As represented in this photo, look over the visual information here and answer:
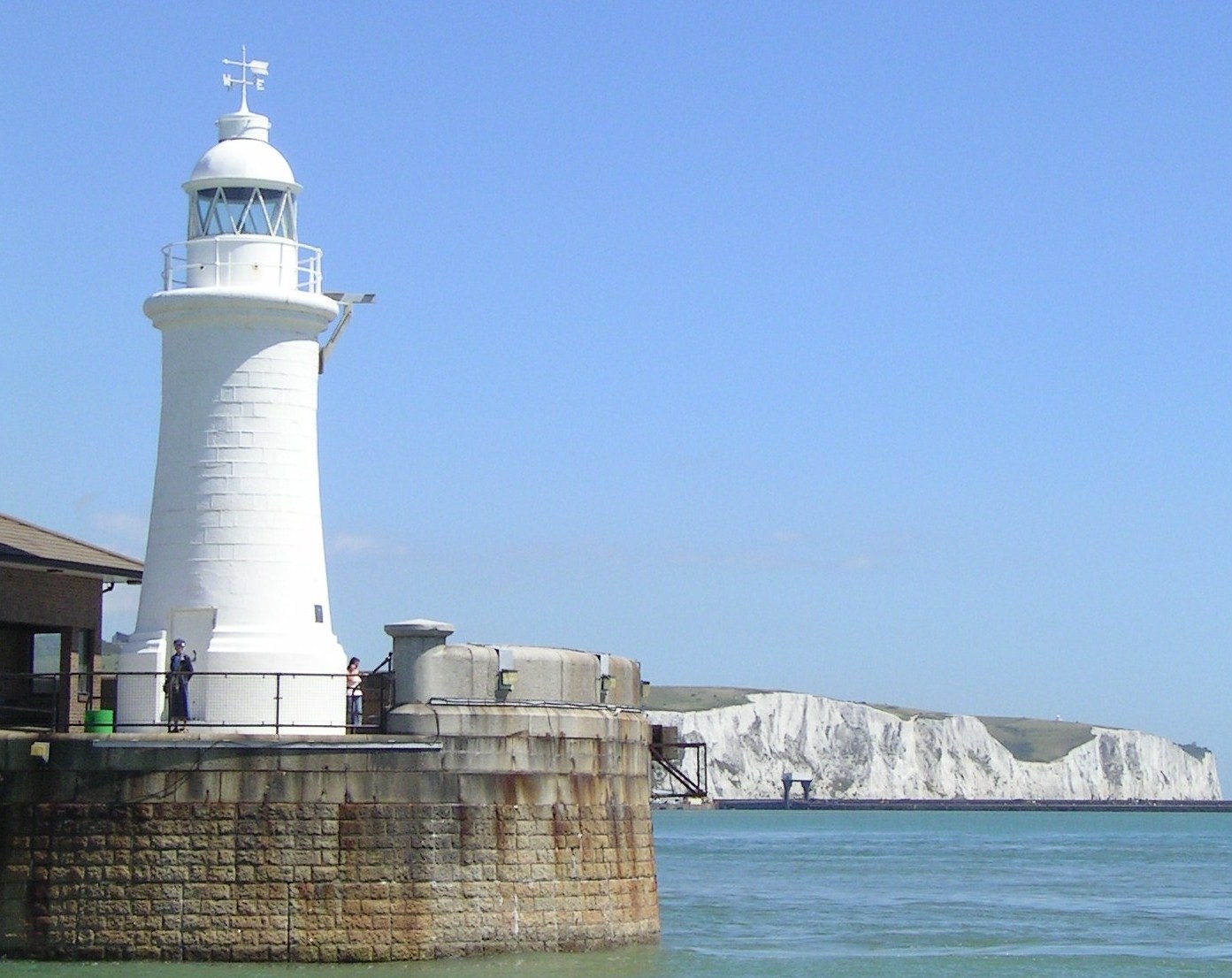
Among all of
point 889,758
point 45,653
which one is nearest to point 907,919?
point 45,653

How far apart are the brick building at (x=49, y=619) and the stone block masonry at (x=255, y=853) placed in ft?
8.61

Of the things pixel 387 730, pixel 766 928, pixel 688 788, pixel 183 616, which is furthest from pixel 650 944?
pixel 766 928

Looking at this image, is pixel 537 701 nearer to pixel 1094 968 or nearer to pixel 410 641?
pixel 410 641

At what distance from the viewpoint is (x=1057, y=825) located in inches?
4653

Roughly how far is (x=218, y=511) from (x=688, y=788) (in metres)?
7.09

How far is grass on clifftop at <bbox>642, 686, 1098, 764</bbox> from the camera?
158 metres

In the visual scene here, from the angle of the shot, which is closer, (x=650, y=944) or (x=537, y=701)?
(x=537, y=701)

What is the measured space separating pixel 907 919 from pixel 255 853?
1742 cm

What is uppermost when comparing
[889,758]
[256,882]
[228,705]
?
[889,758]

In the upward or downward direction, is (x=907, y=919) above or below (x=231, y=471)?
below

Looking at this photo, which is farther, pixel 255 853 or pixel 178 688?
pixel 178 688

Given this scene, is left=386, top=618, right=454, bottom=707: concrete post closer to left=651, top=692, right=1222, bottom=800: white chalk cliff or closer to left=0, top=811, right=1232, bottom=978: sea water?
left=0, top=811, right=1232, bottom=978: sea water

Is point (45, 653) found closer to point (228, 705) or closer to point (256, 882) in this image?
point (228, 705)

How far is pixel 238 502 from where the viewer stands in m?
22.7
